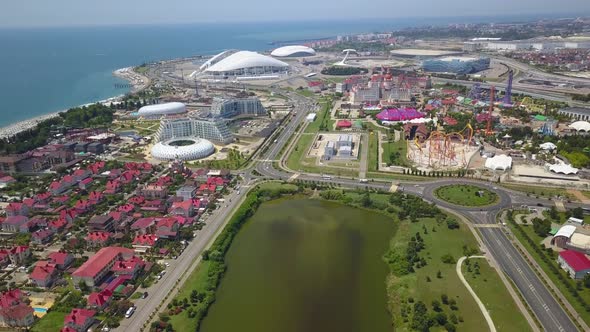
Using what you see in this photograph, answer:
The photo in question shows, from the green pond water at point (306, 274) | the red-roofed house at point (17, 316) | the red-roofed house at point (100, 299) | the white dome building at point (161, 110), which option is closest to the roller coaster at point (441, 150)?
the green pond water at point (306, 274)

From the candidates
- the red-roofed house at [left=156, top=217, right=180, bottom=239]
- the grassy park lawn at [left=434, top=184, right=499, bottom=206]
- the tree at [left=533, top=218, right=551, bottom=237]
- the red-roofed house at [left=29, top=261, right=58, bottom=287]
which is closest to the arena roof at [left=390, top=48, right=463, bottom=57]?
the grassy park lawn at [left=434, top=184, right=499, bottom=206]

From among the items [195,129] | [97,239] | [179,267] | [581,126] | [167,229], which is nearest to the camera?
[179,267]

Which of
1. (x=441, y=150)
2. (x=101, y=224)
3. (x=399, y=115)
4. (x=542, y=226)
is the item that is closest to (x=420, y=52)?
(x=399, y=115)

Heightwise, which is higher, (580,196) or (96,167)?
(96,167)

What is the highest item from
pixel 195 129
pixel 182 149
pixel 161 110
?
pixel 161 110

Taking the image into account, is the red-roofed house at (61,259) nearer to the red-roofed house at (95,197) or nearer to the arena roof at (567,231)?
the red-roofed house at (95,197)

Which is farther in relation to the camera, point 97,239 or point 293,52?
point 293,52

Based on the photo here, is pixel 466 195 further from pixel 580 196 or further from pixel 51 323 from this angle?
pixel 51 323
